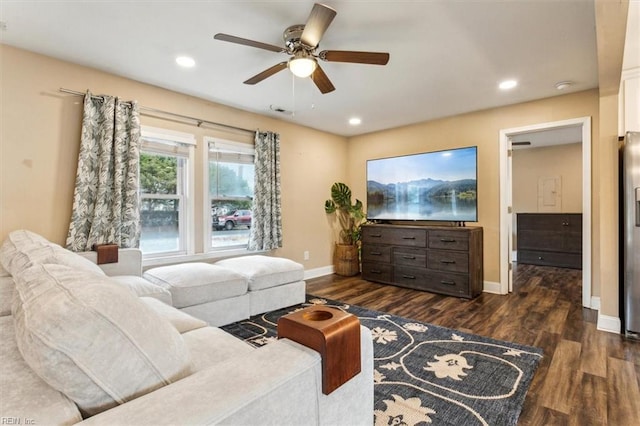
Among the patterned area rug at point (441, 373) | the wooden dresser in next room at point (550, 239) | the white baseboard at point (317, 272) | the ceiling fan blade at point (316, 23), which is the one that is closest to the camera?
the patterned area rug at point (441, 373)

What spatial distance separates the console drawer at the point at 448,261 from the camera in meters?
3.77

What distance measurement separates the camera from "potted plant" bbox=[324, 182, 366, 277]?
5105 millimetres

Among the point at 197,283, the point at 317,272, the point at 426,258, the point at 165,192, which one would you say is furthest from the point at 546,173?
the point at 165,192

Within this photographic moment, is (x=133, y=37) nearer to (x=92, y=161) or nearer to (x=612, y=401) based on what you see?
(x=92, y=161)

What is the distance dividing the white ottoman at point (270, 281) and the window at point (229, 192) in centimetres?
67

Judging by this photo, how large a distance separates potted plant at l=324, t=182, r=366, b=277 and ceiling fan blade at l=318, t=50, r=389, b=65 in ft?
10.2

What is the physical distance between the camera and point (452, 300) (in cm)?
371

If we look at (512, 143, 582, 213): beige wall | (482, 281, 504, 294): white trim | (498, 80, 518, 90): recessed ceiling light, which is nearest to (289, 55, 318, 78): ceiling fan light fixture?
(498, 80, 518, 90): recessed ceiling light

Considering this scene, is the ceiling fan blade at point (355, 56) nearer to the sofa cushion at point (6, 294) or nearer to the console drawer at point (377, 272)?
the sofa cushion at point (6, 294)

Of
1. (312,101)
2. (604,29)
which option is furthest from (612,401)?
(312,101)

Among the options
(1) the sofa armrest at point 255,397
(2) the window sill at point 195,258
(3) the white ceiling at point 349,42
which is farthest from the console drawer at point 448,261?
(1) the sofa armrest at point 255,397

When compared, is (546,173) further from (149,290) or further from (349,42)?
(149,290)

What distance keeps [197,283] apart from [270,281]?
0.77 meters

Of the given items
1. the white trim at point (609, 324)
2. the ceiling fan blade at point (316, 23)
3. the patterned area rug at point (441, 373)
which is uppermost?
the ceiling fan blade at point (316, 23)
